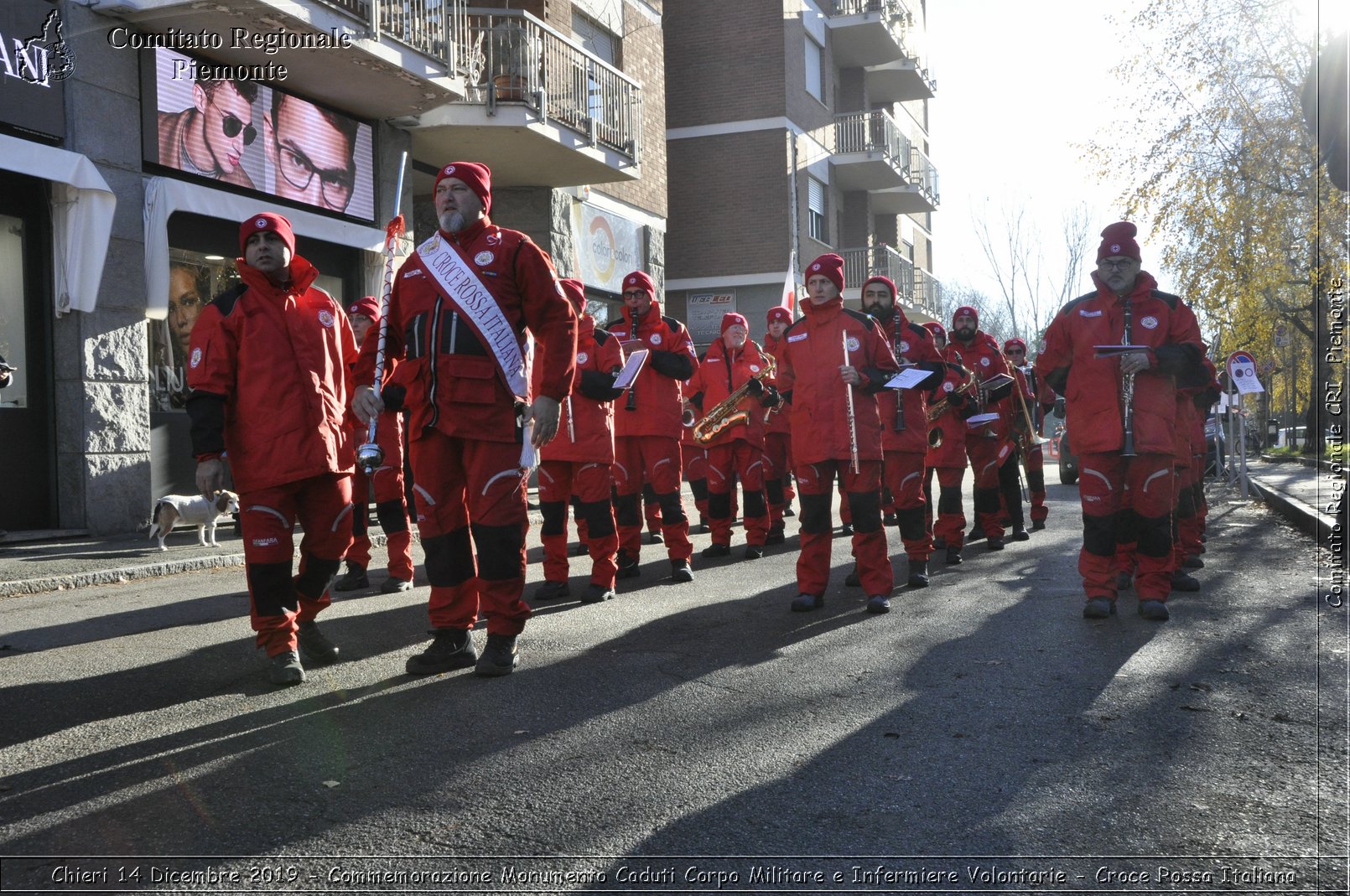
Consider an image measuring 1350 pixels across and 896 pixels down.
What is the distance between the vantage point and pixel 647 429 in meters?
8.76

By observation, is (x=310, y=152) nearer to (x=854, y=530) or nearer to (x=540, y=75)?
(x=540, y=75)

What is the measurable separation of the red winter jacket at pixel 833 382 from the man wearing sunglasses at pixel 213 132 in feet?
26.8

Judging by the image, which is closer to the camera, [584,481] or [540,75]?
[584,481]

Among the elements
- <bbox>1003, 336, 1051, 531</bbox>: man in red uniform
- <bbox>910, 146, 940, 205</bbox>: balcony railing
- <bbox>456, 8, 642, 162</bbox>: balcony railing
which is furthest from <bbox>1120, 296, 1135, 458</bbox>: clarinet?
<bbox>910, 146, 940, 205</bbox>: balcony railing

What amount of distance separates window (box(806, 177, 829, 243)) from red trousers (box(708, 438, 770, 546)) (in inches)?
857

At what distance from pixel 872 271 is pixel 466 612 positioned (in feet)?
102

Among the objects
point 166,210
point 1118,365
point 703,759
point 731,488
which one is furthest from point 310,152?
point 703,759

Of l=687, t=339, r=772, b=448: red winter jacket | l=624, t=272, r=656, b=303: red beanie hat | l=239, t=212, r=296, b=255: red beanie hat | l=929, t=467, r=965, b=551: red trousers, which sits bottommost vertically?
l=929, t=467, r=965, b=551: red trousers

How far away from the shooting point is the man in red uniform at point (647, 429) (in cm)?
866

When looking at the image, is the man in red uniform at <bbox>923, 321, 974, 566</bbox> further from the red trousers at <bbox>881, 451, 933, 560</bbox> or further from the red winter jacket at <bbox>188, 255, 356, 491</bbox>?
the red winter jacket at <bbox>188, 255, 356, 491</bbox>

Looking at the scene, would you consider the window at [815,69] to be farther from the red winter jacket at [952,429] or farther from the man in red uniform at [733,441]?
the red winter jacket at [952,429]

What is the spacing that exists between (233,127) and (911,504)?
9309 mm

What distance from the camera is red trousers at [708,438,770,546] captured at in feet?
34.0

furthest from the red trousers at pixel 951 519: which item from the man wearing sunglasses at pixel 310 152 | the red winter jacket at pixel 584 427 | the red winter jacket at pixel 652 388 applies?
the man wearing sunglasses at pixel 310 152
